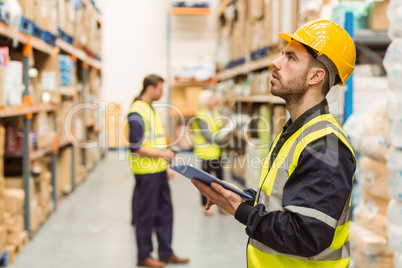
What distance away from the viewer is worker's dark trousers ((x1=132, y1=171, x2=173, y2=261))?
441 cm

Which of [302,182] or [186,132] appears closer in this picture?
[302,182]

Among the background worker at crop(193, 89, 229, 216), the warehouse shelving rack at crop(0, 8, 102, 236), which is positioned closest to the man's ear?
the warehouse shelving rack at crop(0, 8, 102, 236)

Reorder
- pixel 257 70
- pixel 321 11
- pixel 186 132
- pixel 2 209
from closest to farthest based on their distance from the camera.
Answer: pixel 2 209 < pixel 321 11 < pixel 257 70 < pixel 186 132

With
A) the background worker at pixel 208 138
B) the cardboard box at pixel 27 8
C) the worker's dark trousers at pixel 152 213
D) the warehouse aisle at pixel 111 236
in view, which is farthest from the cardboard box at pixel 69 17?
the worker's dark trousers at pixel 152 213

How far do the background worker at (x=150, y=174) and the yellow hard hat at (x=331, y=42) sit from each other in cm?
263

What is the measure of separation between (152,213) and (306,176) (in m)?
3.00

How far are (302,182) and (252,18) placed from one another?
658 cm

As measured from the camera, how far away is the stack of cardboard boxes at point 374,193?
3629 mm

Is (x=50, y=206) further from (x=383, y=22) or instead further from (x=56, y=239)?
(x=383, y=22)

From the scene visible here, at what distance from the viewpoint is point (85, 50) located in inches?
367

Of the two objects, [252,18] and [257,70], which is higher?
[252,18]

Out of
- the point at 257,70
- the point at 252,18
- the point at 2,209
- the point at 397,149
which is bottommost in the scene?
the point at 2,209

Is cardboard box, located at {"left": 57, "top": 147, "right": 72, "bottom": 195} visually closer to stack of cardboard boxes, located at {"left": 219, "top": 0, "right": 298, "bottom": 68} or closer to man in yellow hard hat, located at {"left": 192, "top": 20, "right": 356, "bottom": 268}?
stack of cardboard boxes, located at {"left": 219, "top": 0, "right": 298, "bottom": 68}

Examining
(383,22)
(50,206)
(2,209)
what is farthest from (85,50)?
(383,22)
